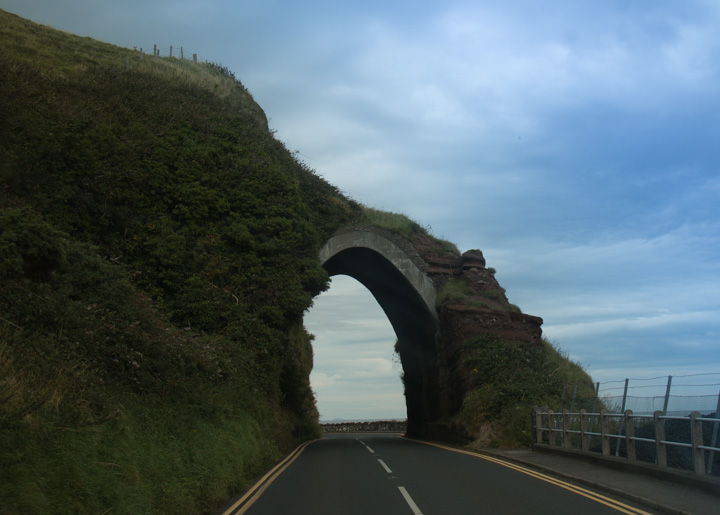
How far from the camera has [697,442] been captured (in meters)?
10.5

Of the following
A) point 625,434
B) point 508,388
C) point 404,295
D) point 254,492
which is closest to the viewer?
point 254,492

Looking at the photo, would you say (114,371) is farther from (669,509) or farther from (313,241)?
(313,241)

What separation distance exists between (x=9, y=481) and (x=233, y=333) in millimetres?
16262

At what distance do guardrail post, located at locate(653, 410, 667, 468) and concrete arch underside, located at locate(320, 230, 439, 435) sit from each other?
20.9 m

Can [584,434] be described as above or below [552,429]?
above

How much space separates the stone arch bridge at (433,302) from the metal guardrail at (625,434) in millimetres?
8018

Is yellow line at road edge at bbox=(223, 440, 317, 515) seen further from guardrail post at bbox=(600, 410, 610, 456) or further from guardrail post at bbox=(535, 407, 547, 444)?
guardrail post at bbox=(535, 407, 547, 444)

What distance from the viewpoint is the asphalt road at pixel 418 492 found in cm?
908

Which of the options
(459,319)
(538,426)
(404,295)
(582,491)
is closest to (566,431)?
(538,426)

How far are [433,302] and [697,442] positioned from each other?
23.0 metres

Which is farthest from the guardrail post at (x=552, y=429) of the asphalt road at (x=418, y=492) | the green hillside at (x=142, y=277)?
the green hillside at (x=142, y=277)

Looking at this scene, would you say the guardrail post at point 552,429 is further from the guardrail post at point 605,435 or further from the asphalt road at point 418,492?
the guardrail post at point 605,435

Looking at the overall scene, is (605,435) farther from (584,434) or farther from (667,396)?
(667,396)

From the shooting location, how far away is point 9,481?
595 cm
